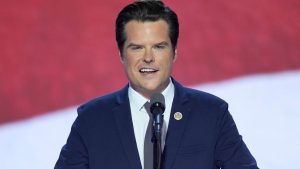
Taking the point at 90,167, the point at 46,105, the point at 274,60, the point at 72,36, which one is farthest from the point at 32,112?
the point at 274,60

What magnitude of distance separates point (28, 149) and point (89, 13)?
67cm

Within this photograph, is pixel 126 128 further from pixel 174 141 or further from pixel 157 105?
pixel 157 105

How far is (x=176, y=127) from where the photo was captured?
5.95 ft

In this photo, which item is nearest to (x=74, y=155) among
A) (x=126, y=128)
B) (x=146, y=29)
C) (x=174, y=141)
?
(x=126, y=128)

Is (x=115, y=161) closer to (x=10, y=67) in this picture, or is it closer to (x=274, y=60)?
(x=10, y=67)

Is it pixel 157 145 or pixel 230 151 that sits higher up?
pixel 157 145

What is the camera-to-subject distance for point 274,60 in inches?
103

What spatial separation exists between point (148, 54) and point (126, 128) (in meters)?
0.26

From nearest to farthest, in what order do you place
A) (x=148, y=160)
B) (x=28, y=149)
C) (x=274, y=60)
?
(x=148, y=160)
(x=28, y=149)
(x=274, y=60)

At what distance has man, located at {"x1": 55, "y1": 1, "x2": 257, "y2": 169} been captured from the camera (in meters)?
1.79

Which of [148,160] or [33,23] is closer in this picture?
[148,160]

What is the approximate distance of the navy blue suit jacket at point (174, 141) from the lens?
5.87ft

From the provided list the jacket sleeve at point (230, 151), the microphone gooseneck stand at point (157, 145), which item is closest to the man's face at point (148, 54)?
the jacket sleeve at point (230, 151)

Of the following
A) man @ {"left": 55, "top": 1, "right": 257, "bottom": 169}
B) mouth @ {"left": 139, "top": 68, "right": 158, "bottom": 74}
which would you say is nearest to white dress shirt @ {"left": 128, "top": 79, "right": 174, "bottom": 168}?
man @ {"left": 55, "top": 1, "right": 257, "bottom": 169}
